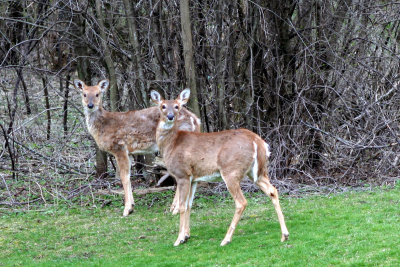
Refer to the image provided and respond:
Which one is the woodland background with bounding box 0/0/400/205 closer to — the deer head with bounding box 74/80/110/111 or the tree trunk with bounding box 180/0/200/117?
the deer head with bounding box 74/80/110/111

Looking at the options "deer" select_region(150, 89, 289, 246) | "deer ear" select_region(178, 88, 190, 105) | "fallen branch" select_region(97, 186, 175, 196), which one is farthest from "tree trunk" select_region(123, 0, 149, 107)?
"deer" select_region(150, 89, 289, 246)

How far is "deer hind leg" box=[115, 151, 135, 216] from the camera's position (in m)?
11.7

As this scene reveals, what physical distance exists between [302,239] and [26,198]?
273 inches

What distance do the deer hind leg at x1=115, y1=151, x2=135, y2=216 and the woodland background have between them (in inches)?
47.9

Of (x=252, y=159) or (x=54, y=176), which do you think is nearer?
(x=252, y=159)

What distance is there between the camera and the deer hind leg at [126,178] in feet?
38.5

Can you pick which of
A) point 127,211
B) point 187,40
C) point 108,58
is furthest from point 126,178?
point 187,40

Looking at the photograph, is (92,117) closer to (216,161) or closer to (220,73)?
(220,73)

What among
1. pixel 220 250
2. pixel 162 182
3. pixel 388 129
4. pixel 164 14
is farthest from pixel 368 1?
pixel 220 250

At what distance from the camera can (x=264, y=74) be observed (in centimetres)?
1438

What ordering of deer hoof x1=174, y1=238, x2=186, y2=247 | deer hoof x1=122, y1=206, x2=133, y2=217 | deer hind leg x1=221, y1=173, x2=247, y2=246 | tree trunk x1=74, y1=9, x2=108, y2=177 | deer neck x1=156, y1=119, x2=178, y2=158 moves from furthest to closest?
tree trunk x1=74, y1=9, x2=108, y2=177 → deer hoof x1=122, y1=206, x2=133, y2=217 → deer neck x1=156, y1=119, x2=178, y2=158 → deer hoof x1=174, y1=238, x2=186, y2=247 → deer hind leg x1=221, y1=173, x2=247, y2=246

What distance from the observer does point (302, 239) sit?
832cm

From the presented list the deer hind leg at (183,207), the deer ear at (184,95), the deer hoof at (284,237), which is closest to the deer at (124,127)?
the deer ear at (184,95)

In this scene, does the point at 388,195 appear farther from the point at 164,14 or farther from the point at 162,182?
the point at 164,14
